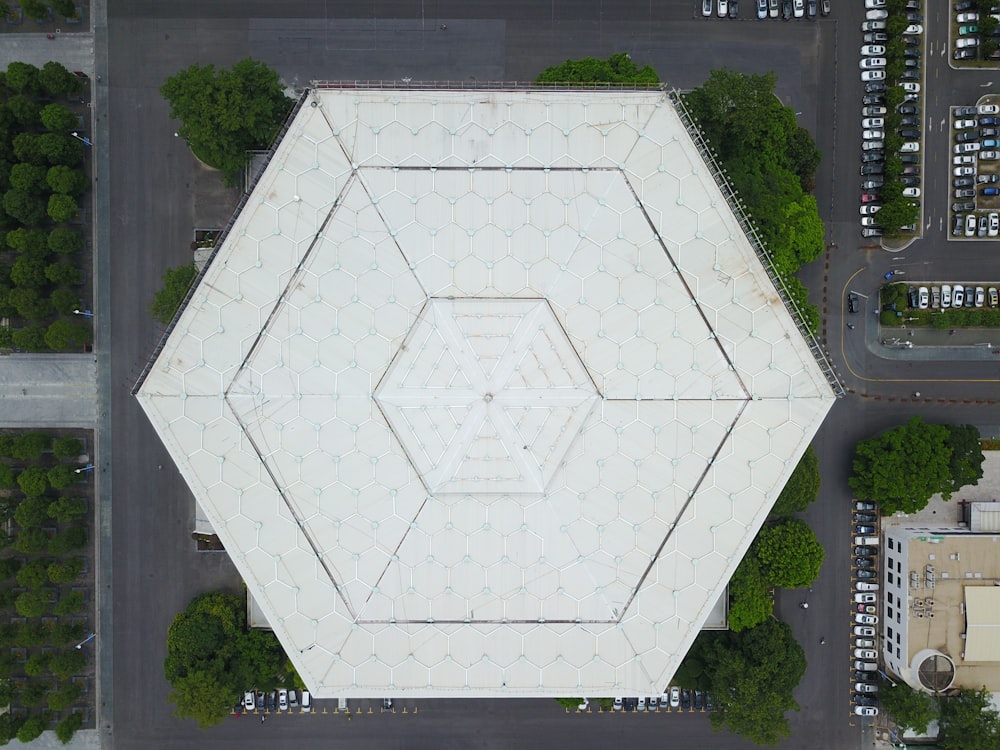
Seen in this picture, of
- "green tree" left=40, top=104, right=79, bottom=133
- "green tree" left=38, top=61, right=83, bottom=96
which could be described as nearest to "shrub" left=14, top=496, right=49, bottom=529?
"green tree" left=40, top=104, right=79, bottom=133

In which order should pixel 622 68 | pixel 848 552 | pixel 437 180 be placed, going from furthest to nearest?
pixel 848 552
pixel 622 68
pixel 437 180

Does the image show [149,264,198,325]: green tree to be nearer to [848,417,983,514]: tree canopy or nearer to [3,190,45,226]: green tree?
[3,190,45,226]: green tree

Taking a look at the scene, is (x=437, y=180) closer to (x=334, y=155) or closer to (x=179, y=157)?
(x=334, y=155)

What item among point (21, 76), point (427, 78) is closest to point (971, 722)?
point (427, 78)

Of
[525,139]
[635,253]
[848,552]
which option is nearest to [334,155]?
[525,139]

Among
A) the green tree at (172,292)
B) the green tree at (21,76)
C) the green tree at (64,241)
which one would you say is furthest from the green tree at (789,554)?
the green tree at (21,76)

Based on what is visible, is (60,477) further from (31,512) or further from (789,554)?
(789,554)

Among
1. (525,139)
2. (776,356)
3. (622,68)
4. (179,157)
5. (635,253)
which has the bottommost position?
(776,356)
